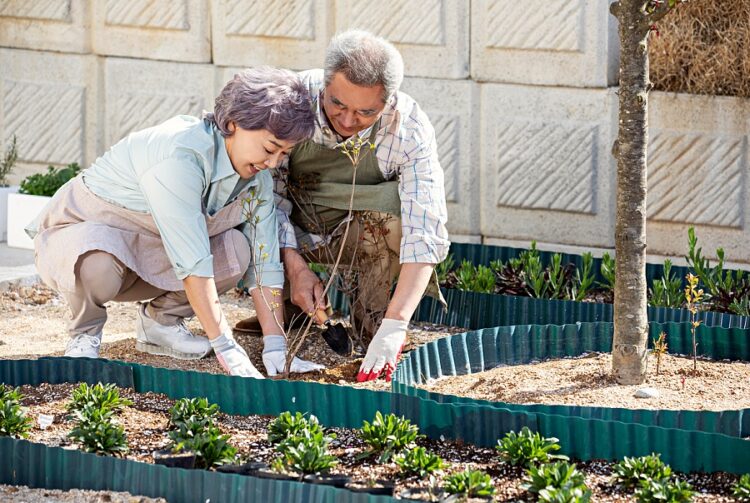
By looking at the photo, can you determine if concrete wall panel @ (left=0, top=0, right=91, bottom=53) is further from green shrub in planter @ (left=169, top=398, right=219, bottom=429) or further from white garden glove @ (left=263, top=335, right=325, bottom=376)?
green shrub in planter @ (left=169, top=398, right=219, bottom=429)

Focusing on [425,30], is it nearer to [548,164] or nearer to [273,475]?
[548,164]

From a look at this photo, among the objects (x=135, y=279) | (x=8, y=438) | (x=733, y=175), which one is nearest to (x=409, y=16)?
(x=733, y=175)

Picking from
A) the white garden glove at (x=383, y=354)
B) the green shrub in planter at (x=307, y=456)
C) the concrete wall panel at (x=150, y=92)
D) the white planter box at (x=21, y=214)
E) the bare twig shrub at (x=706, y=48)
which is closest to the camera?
the green shrub in planter at (x=307, y=456)

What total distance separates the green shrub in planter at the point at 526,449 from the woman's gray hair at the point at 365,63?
1233 mm

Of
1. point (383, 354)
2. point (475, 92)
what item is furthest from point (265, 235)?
point (475, 92)

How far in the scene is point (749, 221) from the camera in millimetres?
5410

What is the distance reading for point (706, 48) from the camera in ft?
17.6

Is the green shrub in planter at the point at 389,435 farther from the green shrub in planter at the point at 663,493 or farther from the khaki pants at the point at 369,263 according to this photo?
the khaki pants at the point at 369,263

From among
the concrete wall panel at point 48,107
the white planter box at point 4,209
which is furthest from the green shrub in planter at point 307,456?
the concrete wall panel at point 48,107

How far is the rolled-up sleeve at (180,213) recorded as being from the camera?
3615 millimetres

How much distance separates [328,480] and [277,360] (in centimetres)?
118

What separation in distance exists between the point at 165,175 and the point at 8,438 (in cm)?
100

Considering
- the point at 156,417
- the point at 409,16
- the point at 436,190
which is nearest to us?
the point at 156,417

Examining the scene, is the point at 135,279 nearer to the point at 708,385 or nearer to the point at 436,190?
the point at 436,190
